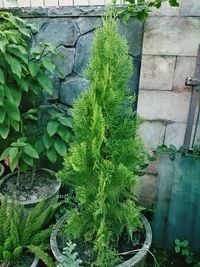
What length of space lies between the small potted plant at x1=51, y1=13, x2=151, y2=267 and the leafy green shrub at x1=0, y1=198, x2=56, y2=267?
0.23 meters

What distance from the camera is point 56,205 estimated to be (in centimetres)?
208

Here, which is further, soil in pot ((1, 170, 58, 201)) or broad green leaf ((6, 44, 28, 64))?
soil in pot ((1, 170, 58, 201))

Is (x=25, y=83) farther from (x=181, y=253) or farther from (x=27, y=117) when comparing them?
(x=181, y=253)

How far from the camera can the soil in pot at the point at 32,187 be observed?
2.31 meters

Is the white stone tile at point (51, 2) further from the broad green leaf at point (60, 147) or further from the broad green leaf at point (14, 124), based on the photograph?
the broad green leaf at point (60, 147)

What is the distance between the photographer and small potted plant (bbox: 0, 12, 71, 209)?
6.75 ft

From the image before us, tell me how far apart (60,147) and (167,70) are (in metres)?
0.97

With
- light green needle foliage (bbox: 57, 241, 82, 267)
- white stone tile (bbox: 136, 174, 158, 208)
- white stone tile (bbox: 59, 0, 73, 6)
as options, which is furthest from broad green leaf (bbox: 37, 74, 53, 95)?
light green needle foliage (bbox: 57, 241, 82, 267)

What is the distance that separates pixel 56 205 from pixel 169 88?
3.84ft

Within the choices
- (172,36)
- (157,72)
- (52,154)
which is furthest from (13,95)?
(172,36)

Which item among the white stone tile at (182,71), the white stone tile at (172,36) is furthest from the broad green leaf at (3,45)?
Answer: the white stone tile at (182,71)

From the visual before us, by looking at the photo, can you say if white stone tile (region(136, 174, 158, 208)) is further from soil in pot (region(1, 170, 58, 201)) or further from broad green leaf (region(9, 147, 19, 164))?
broad green leaf (region(9, 147, 19, 164))

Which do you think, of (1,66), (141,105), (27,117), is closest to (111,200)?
(141,105)

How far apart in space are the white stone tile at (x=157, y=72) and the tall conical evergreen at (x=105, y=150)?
58 cm
